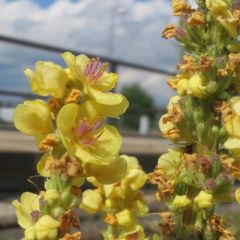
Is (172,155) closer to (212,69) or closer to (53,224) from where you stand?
(212,69)

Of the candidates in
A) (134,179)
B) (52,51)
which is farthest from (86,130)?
(52,51)

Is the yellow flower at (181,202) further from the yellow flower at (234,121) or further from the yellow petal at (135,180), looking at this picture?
the yellow petal at (135,180)

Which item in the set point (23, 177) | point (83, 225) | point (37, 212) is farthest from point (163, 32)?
point (23, 177)

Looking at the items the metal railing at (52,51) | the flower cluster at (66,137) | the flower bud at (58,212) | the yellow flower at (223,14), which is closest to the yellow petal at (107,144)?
the flower cluster at (66,137)

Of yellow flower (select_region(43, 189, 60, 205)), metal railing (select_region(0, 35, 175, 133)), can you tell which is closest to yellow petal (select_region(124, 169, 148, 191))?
yellow flower (select_region(43, 189, 60, 205))

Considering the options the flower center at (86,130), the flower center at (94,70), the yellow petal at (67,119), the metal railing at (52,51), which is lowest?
the metal railing at (52,51)

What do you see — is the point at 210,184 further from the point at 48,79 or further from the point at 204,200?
the point at 48,79
